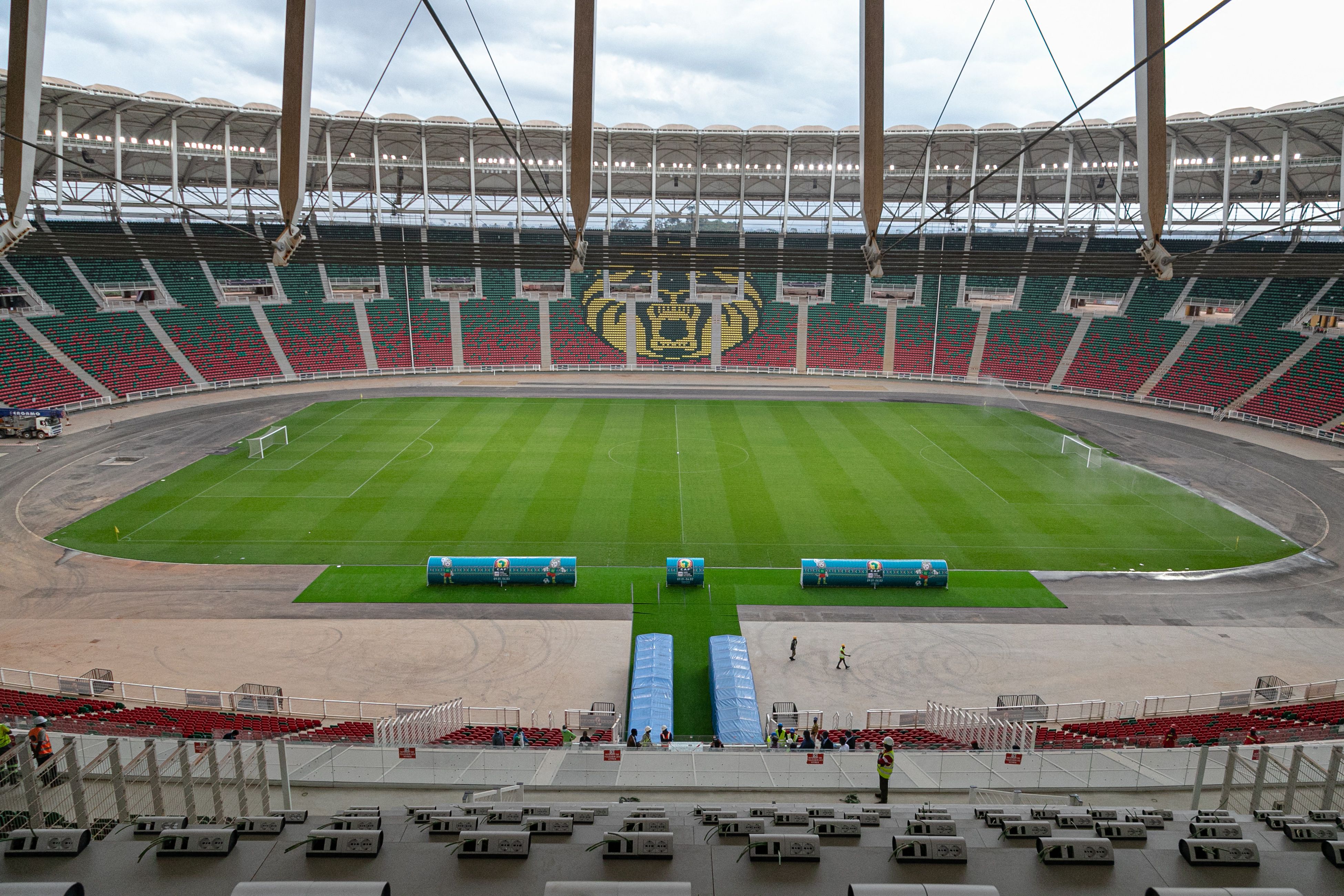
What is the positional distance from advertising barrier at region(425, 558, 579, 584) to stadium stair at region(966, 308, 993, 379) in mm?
45792

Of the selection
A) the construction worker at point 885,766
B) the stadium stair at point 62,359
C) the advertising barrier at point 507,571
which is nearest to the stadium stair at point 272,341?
the stadium stair at point 62,359

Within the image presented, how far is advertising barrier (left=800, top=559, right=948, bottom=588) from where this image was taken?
84.2 ft

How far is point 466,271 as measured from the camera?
69625 millimetres

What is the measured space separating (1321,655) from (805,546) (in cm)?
1468

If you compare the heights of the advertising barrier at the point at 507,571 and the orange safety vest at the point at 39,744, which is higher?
the orange safety vest at the point at 39,744

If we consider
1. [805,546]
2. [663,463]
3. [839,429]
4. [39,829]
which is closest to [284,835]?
[39,829]

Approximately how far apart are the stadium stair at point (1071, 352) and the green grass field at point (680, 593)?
36674 millimetres

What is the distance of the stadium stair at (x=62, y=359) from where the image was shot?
48.8m

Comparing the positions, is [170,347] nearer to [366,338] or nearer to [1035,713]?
[366,338]

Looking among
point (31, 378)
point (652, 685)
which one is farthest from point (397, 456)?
point (31, 378)

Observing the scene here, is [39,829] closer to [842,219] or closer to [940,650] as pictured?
[940,650]

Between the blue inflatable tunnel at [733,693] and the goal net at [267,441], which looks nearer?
the blue inflatable tunnel at [733,693]

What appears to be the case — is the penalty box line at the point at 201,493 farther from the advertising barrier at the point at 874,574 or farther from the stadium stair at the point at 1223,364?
the stadium stair at the point at 1223,364

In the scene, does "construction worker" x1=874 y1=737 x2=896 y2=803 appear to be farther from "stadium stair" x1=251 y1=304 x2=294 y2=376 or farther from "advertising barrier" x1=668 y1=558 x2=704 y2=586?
"stadium stair" x1=251 y1=304 x2=294 y2=376
